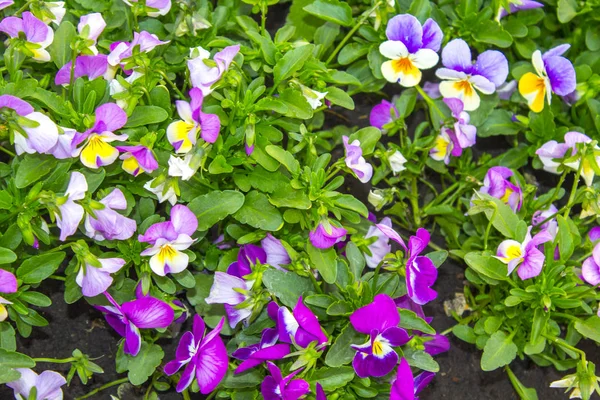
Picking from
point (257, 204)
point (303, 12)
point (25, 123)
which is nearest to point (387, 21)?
point (303, 12)

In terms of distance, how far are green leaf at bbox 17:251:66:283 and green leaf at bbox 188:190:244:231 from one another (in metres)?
0.35

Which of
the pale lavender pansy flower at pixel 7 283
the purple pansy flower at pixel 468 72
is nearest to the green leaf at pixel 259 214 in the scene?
the pale lavender pansy flower at pixel 7 283

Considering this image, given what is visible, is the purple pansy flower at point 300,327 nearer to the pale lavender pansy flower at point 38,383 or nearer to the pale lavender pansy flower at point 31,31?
the pale lavender pansy flower at point 38,383

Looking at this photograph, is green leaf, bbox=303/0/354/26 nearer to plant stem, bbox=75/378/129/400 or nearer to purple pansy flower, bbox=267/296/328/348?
purple pansy flower, bbox=267/296/328/348

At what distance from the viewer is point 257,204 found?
220 cm

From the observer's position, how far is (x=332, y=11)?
2.51m

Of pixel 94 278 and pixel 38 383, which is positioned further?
pixel 38 383

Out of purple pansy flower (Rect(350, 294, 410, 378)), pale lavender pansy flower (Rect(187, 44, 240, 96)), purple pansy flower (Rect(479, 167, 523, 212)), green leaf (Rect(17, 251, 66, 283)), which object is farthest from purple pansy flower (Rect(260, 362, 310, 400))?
Answer: purple pansy flower (Rect(479, 167, 523, 212))

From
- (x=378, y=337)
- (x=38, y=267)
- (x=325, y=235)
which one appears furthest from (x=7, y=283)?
(x=378, y=337)

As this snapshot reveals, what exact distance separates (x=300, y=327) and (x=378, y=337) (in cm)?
19

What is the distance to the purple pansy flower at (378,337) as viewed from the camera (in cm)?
197

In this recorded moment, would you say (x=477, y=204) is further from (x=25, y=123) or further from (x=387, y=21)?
(x=25, y=123)

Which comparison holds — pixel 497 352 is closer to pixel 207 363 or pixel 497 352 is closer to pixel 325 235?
pixel 325 235

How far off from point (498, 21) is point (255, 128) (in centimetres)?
90
